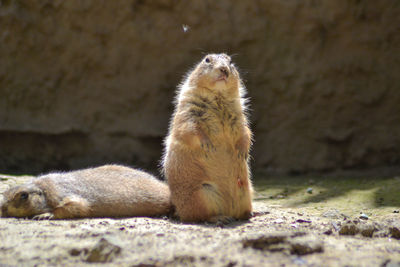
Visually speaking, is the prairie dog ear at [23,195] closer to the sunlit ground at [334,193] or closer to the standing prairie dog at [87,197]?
the standing prairie dog at [87,197]

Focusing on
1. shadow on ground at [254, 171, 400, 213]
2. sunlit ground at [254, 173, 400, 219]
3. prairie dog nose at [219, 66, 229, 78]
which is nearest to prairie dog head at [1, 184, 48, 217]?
prairie dog nose at [219, 66, 229, 78]

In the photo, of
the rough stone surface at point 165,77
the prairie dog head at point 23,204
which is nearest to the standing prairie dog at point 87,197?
the prairie dog head at point 23,204

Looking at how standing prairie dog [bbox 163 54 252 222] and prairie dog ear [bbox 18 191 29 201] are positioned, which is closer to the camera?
standing prairie dog [bbox 163 54 252 222]

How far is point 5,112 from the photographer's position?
906cm

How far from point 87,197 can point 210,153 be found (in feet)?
5.33

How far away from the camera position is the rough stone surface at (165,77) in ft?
28.4

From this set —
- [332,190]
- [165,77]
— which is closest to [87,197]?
[332,190]

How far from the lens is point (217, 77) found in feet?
17.4

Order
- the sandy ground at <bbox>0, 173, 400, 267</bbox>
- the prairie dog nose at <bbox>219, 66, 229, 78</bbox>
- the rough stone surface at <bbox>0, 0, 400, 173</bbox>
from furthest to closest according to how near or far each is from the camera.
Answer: the rough stone surface at <bbox>0, 0, 400, 173</bbox>, the prairie dog nose at <bbox>219, 66, 229, 78</bbox>, the sandy ground at <bbox>0, 173, 400, 267</bbox>

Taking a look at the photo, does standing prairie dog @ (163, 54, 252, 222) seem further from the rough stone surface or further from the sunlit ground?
the rough stone surface

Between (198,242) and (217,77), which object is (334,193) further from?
(198,242)

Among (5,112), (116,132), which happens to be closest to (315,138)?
(116,132)

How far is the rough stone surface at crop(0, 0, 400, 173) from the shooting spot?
28.4 feet

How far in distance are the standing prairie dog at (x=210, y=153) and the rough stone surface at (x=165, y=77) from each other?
3752 mm
